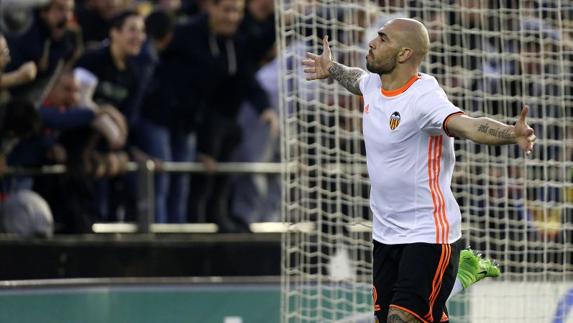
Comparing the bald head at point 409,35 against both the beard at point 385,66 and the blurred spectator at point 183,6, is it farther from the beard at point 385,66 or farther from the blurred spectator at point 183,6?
the blurred spectator at point 183,6

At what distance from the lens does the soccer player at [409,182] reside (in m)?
6.74

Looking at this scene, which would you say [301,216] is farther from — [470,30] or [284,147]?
[470,30]

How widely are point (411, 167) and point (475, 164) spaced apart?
11.2 feet

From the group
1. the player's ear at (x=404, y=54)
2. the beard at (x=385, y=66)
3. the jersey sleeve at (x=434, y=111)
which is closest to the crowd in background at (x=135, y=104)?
the beard at (x=385, y=66)

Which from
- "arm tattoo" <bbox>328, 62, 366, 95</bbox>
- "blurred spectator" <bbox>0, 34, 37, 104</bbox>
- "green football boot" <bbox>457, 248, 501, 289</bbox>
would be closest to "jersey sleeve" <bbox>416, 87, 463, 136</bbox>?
"arm tattoo" <bbox>328, 62, 366, 95</bbox>

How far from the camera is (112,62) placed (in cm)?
1053

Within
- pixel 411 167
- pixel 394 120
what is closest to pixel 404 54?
pixel 394 120

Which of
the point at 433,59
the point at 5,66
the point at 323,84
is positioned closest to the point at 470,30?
the point at 433,59

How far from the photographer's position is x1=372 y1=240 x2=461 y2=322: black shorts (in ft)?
22.1

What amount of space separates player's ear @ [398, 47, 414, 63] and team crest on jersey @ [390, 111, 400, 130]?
0.95 feet

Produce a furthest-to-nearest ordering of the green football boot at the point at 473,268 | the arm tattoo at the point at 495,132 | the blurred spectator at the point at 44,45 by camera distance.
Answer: the blurred spectator at the point at 44,45 < the green football boot at the point at 473,268 < the arm tattoo at the point at 495,132

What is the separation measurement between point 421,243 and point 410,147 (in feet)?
1.61

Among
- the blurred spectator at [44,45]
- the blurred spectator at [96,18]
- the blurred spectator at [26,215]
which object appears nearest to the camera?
the blurred spectator at [26,215]

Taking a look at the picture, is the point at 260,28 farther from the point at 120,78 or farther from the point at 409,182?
the point at 409,182
